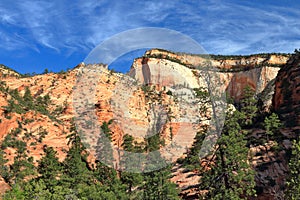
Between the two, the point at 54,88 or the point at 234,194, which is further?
the point at 54,88

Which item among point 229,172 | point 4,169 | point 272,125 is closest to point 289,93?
point 272,125

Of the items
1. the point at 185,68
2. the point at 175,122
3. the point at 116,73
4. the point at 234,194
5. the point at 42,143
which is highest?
the point at 185,68

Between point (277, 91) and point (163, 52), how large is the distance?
4131 inches

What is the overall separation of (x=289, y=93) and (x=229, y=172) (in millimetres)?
20640

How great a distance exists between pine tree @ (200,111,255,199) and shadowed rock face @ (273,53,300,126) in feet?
44.8

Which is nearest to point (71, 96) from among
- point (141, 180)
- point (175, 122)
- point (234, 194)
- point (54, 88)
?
point (54, 88)

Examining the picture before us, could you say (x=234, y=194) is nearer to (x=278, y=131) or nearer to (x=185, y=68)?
(x=278, y=131)

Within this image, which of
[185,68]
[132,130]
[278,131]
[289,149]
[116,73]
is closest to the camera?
[289,149]

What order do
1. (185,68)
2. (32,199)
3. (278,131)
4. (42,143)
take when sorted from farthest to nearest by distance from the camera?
1. (185,68)
2. (42,143)
3. (278,131)
4. (32,199)

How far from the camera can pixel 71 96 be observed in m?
89.6

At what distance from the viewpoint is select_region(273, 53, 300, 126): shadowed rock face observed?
129 feet

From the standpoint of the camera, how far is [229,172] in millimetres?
26047

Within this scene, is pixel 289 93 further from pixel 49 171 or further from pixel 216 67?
pixel 216 67

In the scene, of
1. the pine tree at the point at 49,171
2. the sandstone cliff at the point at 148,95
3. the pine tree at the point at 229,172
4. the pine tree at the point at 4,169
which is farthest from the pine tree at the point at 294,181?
the pine tree at the point at 4,169
